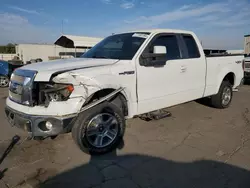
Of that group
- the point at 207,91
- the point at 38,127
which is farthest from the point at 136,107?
the point at 207,91

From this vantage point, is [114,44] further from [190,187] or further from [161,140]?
[190,187]

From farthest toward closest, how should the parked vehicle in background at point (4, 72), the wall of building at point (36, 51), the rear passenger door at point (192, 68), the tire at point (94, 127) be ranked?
the wall of building at point (36, 51), the parked vehicle in background at point (4, 72), the rear passenger door at point (192, 68), the tire at point (94, 127)

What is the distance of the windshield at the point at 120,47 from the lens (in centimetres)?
407

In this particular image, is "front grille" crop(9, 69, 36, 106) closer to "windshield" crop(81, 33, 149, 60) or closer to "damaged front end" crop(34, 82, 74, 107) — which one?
"damaged front end" crop(34, 82, 74, 107)

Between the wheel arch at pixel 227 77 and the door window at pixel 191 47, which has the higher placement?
the door window at pixel 191 47

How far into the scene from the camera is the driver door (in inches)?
157

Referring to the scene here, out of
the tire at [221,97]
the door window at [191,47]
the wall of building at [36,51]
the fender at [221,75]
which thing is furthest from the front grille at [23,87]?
the wall of building at [36,51]

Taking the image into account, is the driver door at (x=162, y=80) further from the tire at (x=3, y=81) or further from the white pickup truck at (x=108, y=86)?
the tire at (x=3, y=81)

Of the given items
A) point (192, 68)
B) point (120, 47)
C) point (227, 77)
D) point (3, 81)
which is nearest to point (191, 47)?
point (192, 68)

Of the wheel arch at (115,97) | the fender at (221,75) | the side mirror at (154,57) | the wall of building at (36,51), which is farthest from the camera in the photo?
the wall of building at (36,51)

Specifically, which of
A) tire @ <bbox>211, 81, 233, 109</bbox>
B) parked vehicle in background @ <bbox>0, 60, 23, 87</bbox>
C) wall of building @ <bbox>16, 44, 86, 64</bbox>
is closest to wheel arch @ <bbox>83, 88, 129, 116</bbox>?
tire @ <bbox>211, 81, 233, 109</bbox>

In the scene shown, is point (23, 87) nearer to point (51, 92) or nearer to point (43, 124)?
point (51, 92)

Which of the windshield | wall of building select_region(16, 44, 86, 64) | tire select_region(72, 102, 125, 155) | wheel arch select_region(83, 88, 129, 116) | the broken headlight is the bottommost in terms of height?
tire select_region(72, 102, 125, 155)

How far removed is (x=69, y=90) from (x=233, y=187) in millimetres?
2419
